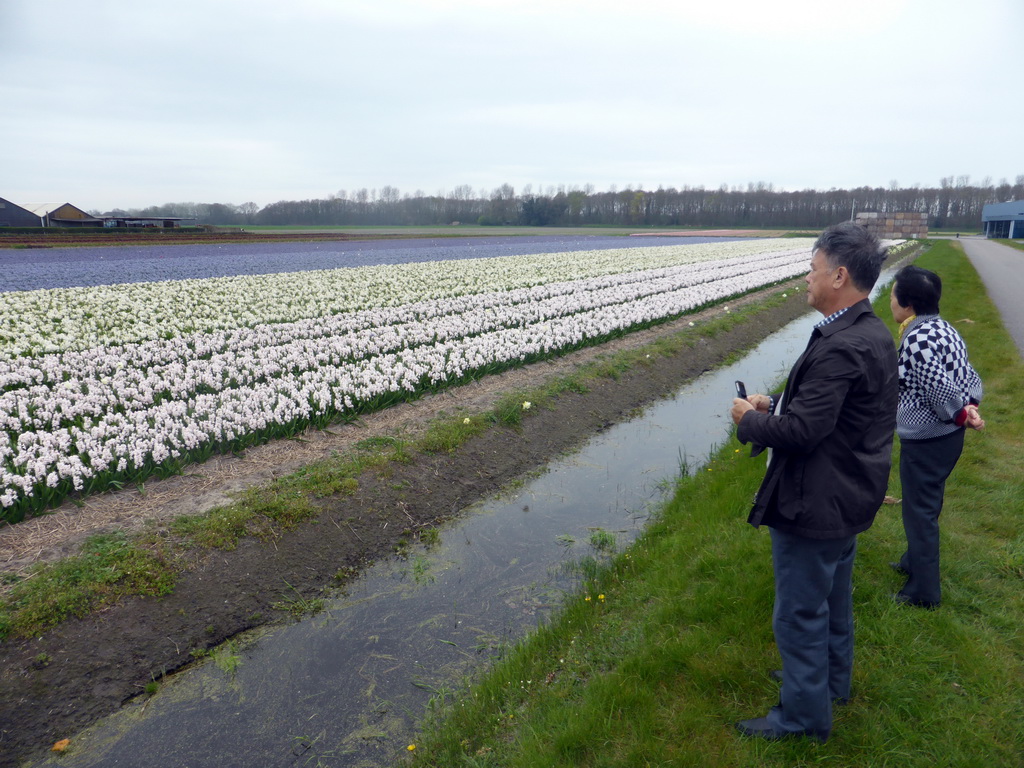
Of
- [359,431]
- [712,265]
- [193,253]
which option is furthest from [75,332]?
[193,253]

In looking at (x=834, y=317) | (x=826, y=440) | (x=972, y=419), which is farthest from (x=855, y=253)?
(x=972, y=419)

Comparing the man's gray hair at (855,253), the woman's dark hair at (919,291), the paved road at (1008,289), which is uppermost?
the man's gray hair at (855,253)

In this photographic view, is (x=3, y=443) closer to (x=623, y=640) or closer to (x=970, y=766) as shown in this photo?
(x=623, y=640)

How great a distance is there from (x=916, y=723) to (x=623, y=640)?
162 centimetres

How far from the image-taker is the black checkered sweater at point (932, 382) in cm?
380

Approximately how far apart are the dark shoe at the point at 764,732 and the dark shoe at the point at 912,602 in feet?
5.12

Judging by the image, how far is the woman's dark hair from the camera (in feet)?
12.9

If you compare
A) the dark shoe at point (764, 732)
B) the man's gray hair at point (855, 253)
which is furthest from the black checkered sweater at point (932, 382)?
the dark shoe at point (764, 732)

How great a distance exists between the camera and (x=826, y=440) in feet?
8.84

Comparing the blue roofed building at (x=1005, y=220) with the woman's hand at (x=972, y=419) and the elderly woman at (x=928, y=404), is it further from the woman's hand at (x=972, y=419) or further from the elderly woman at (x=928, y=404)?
the woman's hand at (x=972, y=419)

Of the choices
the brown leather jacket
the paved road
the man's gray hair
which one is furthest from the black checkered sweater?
the paved road

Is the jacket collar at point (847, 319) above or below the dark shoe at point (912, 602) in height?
above

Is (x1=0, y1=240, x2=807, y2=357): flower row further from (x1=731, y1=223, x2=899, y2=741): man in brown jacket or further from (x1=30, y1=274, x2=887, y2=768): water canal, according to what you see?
(x1=731, y1=223, x2=899, y2=741): man in brown jacket

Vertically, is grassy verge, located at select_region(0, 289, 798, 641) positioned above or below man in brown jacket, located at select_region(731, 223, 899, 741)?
below
